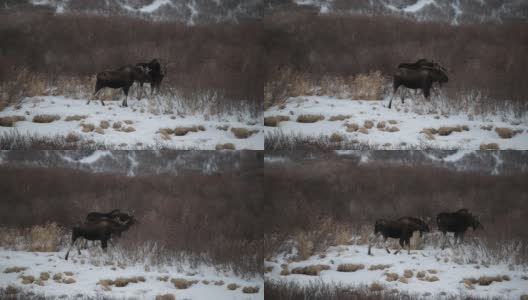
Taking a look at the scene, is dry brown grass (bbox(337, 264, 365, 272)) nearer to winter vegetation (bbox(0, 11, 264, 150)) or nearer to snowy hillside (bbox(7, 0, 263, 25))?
winter vegetation (bbox(0, 11, 264, 150))

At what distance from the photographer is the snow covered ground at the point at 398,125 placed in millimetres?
4863

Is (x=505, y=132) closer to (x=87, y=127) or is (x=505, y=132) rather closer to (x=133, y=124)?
(x=133, y=124)

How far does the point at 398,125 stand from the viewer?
4902mm

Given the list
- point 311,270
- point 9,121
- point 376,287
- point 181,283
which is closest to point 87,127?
point 9,121

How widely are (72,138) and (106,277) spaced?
1144mm

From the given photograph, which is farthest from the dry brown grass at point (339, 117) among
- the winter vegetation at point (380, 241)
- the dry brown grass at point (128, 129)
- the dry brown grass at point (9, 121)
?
the dry brown grass at point (9, 121)

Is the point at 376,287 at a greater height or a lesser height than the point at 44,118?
lesser

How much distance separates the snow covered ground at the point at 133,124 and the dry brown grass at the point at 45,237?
76 centimetres

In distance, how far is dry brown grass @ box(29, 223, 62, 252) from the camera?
4.93 meters

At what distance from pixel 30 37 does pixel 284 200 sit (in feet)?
8.02

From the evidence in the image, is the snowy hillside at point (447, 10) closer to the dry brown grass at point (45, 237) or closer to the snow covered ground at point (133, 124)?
the snow covered ground at point (133, 124)

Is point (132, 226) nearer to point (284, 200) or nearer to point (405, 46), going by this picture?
point (284, 200)

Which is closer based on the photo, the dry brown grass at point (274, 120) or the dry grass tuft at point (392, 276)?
the dry grass tuft at point (392, 276)

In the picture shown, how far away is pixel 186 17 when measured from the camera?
16.6ft
